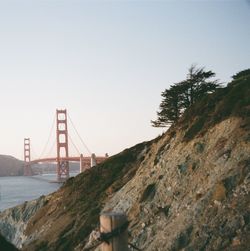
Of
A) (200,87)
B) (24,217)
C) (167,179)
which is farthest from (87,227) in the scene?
(200,87)

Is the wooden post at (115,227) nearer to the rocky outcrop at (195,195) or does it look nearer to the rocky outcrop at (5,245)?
the rocky outcrop at (5,245)

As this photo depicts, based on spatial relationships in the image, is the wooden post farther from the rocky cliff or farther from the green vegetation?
the green vegetation

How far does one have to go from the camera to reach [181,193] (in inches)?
800

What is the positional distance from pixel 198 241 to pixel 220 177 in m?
3.84

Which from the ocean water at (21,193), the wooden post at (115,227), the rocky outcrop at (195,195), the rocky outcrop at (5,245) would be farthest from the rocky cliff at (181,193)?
the ocean water at (21,193)

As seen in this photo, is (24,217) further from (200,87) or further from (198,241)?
(198,241)

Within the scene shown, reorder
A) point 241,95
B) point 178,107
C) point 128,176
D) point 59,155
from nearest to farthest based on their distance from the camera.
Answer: point 241,95 < point 128,176 < point 178,107 < point 59,155

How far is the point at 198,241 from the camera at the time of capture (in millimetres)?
15555

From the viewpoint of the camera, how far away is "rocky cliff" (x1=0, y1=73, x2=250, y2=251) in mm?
16000

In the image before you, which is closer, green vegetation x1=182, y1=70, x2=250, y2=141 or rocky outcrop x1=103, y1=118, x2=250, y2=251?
rocky outcrop x1=103, y1=118, x2=250, y2=251

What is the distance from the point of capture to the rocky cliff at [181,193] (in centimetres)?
1600

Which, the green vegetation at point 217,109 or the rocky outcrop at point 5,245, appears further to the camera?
the green vegetation at point 217,109

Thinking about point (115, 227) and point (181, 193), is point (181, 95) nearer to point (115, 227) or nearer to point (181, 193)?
point (181, 193)

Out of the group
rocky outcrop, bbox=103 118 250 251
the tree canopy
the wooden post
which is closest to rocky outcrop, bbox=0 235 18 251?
the wooden post
